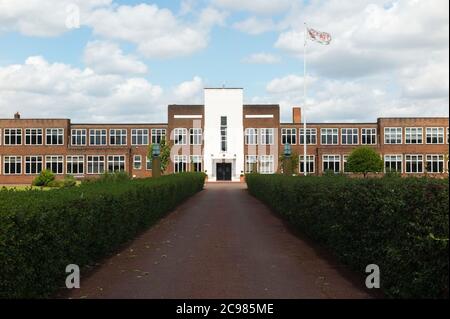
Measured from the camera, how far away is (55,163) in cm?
6862

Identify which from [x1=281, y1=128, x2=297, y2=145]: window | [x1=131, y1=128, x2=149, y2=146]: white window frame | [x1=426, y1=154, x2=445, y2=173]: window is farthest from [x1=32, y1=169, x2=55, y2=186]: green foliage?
[x1=426, y1=154, x2=445, y2=173]: window

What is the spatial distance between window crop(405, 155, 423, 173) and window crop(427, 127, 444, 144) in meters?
2.79

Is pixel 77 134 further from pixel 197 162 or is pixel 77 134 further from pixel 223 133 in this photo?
pixel 223 133

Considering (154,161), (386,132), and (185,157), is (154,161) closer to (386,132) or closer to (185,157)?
(185,157)

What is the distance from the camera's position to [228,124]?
222 feet

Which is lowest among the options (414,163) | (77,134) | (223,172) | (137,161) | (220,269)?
(220,269)

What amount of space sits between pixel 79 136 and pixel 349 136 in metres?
38.0

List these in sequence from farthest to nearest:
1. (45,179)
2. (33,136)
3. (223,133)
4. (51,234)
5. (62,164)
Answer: (33,136) < (62,164) < (223,133) < (45,179) < (51,234)

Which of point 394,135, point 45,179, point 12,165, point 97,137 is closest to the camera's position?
point 45,179

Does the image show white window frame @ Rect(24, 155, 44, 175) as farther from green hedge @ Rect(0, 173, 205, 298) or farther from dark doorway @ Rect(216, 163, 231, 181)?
green hedge @ Rect(0, 173, 205, 298)

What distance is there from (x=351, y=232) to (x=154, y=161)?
18.7 meters

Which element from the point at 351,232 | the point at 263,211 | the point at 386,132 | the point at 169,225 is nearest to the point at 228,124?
the point at 386,132

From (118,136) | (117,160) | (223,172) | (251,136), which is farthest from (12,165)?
(251,136)

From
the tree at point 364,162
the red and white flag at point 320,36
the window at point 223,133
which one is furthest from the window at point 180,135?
the red and white flag at point 320,36
